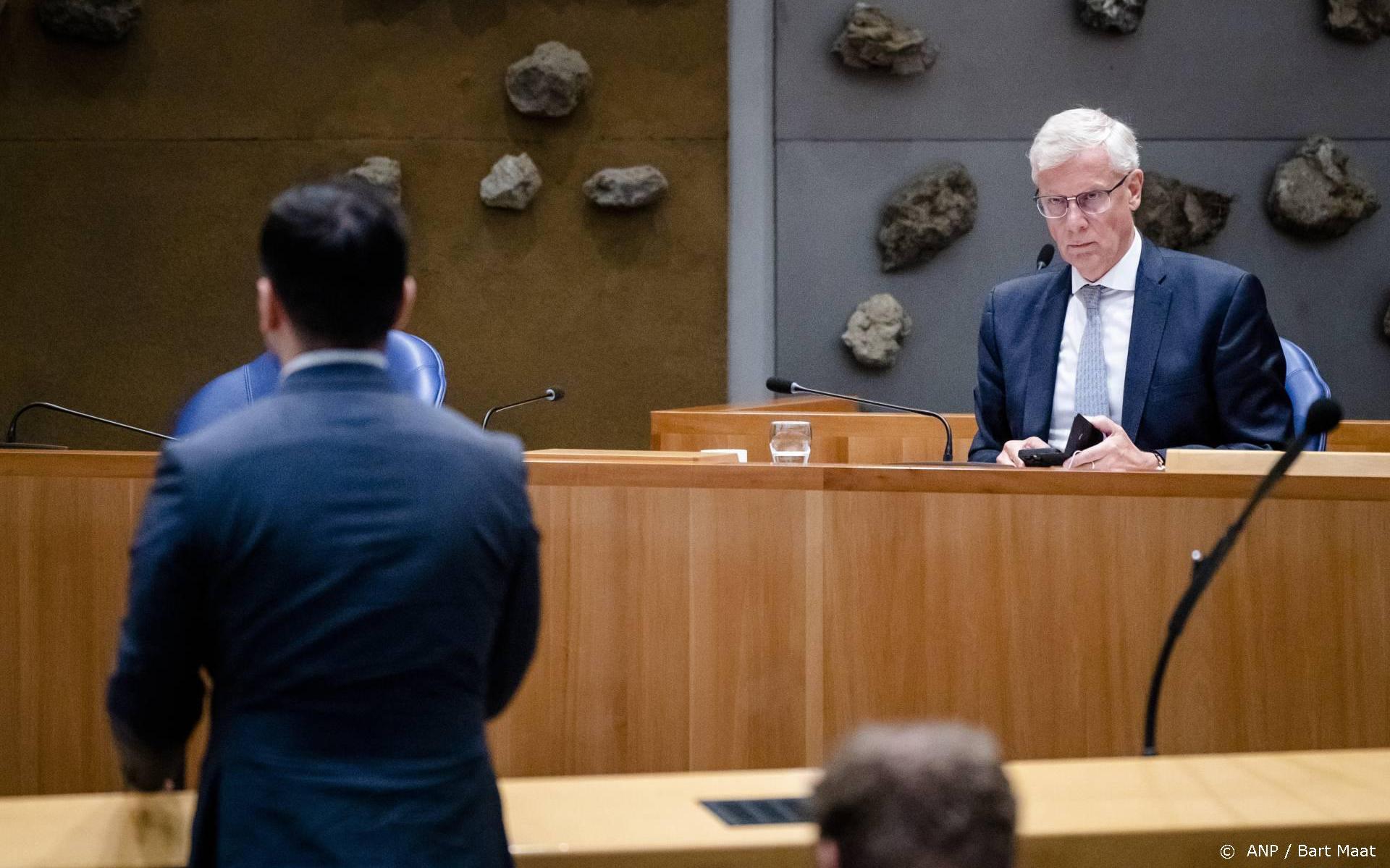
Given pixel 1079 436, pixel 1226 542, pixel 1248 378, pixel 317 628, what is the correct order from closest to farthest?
pixel 317 628 < pixel 1226 542 < pixel 1079 436 < pixel 1248 378

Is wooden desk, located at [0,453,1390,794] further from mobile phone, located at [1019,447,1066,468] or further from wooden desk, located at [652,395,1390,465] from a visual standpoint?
wooden desk, located at [652,395,1390,465]

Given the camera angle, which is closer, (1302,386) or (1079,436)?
(1079,436)

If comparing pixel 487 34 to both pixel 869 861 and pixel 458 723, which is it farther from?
pixel 869 861

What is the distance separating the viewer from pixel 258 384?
3084 millimetres

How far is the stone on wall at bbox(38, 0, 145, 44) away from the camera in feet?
20.6

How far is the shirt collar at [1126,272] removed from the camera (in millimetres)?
3037

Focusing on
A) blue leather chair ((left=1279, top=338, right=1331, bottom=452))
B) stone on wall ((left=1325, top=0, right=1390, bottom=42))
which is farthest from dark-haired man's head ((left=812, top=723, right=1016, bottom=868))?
stone on wall ((left=1325, top=0, right=1390, bottom=42))

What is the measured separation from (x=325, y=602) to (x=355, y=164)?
217 inches

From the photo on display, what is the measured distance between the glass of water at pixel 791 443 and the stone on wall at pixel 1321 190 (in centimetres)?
427

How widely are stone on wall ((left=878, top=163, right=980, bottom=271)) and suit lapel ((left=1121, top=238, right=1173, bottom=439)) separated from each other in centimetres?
352

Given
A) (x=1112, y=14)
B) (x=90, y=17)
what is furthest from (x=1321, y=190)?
(x=90, y=17)

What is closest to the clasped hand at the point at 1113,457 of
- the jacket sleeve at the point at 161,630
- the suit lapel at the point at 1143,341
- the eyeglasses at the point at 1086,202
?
the suit lapel at the point at 1143,341

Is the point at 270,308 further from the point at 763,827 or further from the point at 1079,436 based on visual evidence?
the point at 1079,436

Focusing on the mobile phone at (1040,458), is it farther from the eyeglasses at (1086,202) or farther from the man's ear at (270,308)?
the man's ear at (270,308)
